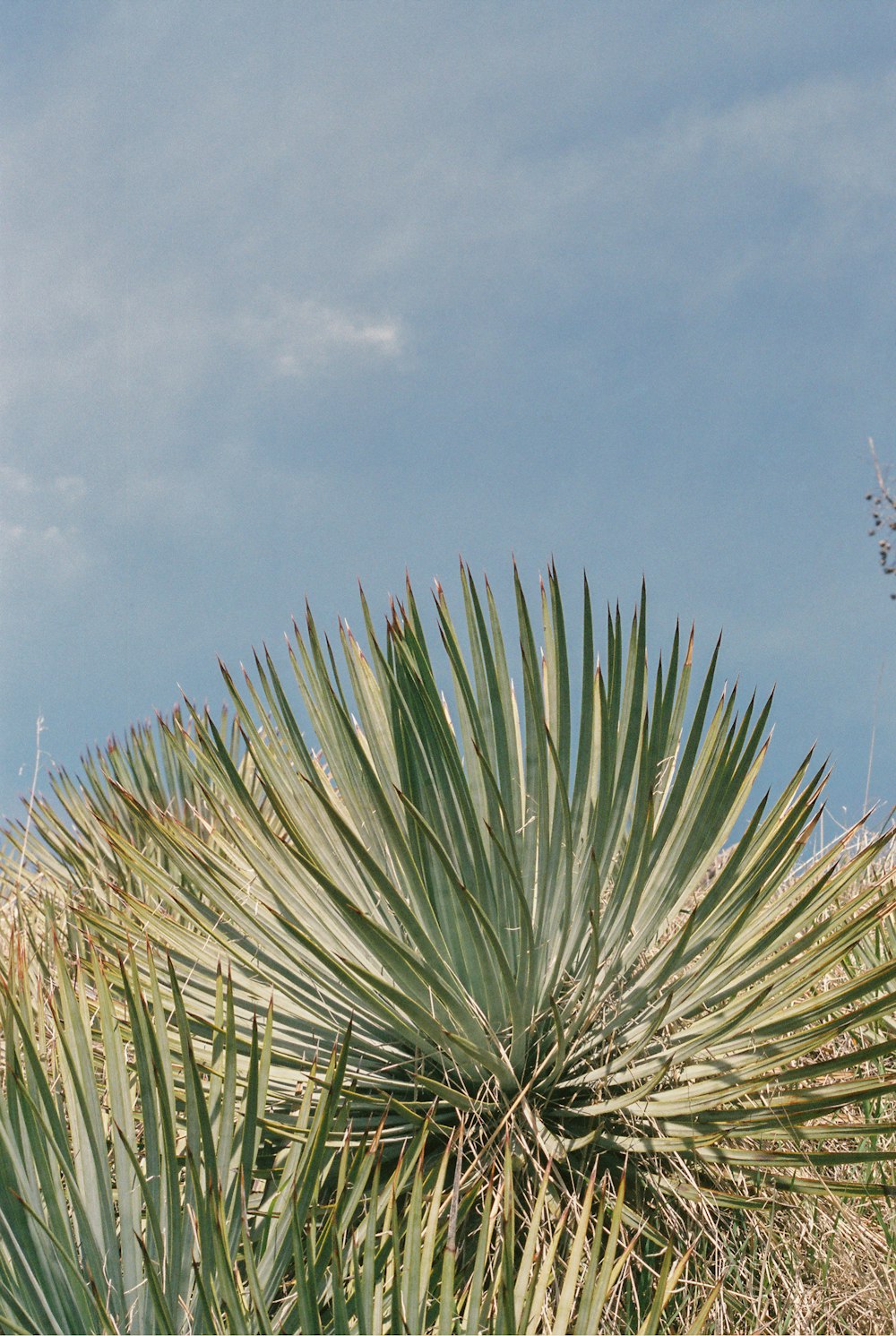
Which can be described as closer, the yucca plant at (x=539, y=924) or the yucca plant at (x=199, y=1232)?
the yucca plant at (x=199, y=1232)

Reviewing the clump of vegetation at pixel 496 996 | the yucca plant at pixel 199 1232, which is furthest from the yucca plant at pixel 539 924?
the yucca plant at pixel 199 1232

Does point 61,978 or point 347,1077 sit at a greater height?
point 61,978

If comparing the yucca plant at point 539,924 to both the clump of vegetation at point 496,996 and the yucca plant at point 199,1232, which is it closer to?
the clump of vegetation at point 496,996

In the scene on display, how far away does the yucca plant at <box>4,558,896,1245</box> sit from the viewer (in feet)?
8.07

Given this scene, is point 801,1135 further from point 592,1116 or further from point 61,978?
point 61,978

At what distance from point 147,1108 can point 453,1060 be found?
759 mm

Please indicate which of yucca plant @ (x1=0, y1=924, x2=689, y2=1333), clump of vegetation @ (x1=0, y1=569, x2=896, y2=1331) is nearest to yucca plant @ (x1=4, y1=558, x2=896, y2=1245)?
clump of vegetation @ (x1=0, y1=569, x2=896, y2=1331)

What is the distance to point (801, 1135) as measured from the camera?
7.93 feet

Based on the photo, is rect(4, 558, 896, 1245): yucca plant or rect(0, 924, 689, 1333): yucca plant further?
rect(4, 558, 896, 1245): yucca plant

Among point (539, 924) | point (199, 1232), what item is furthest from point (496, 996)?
point (199, 1232)

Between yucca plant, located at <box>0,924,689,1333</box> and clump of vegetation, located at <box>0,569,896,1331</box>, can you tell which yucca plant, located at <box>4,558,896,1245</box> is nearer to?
clump of vegetation, located at <box>0,569,896,1331</box>

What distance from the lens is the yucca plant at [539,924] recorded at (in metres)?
2.46

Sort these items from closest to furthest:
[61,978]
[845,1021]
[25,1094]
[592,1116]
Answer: [25,1094], [61,978], [845,1021], [592,1116]

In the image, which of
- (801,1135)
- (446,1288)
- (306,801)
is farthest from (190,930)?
(801,1135)
